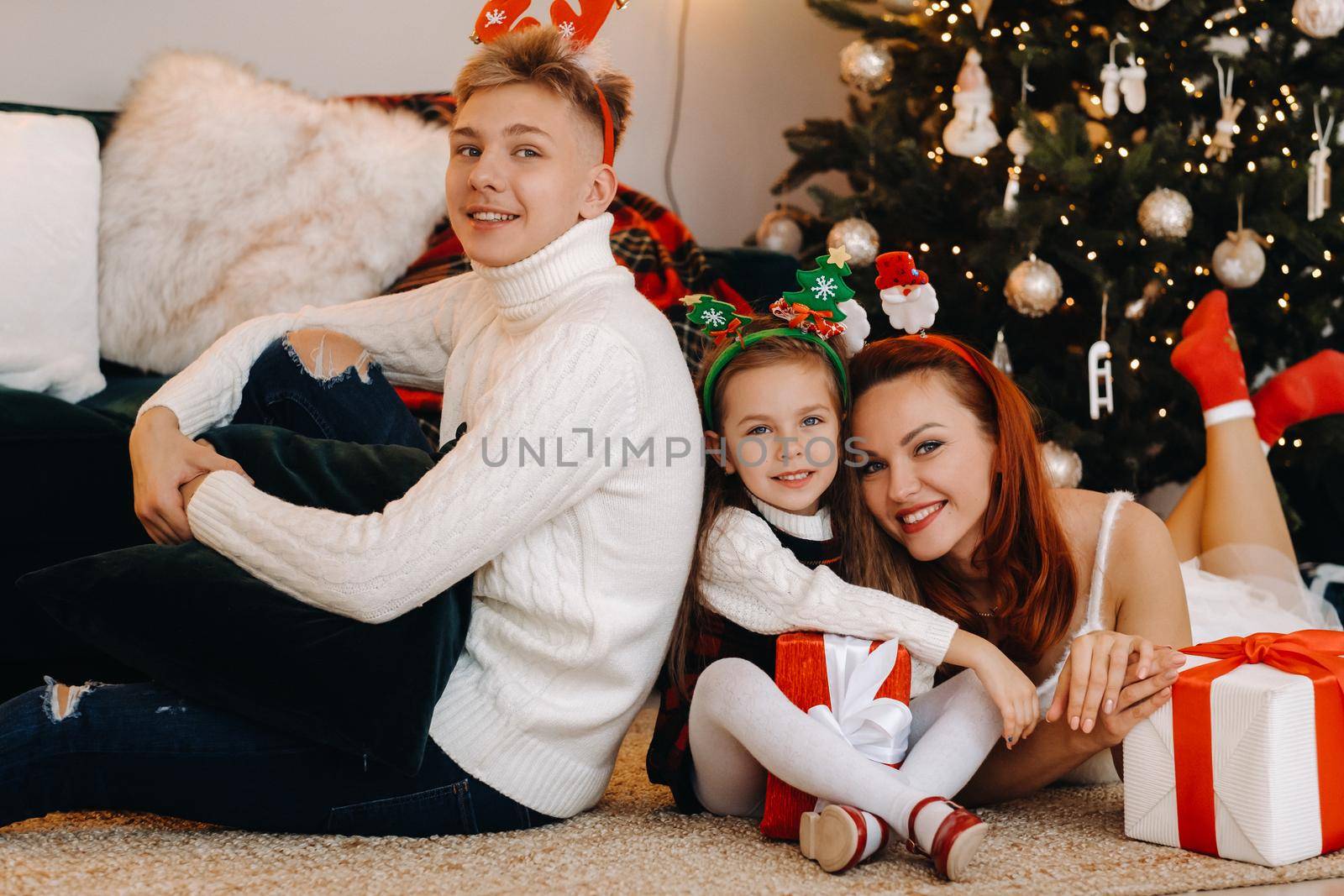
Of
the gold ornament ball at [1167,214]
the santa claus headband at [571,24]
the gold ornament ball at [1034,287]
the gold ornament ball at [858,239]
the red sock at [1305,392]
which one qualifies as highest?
the santa claus headband at [571,24]

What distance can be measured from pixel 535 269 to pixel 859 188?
63.9 inches

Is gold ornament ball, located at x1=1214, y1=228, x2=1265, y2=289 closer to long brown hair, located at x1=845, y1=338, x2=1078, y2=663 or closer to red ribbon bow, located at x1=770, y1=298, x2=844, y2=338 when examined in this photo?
long brown hair, located at x1=845, y1=338, x2=1078, y2=663

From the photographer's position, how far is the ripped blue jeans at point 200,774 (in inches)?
47.9

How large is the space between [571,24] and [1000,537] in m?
0.85

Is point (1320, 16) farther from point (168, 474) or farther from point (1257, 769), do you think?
point (168, 474)

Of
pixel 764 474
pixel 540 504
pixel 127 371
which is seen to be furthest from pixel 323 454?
pixel 127 371

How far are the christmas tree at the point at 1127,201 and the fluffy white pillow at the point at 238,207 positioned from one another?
972mm

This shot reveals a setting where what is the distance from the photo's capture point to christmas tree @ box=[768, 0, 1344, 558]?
7.57 feet

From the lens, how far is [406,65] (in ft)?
9.66

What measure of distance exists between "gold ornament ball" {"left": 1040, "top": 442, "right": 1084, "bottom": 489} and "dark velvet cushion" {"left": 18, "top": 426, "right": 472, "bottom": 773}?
1472 millimetres

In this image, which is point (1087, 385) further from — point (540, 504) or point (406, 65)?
point (406, 65)

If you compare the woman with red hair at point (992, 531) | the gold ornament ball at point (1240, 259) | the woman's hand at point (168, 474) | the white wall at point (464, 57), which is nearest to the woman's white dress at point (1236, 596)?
the woman with red hair at point (992, 531)

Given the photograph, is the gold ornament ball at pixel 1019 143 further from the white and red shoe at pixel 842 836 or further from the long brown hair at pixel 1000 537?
the white and red shoe at pixel 842 836

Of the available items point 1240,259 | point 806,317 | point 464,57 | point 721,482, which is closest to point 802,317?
point 806,317
